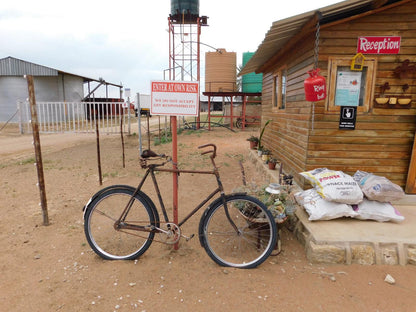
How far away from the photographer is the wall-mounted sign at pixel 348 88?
3.92m

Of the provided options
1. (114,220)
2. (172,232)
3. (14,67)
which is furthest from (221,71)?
(172,232)

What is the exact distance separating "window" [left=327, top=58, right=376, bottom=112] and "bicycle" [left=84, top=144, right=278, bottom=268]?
2118 mm

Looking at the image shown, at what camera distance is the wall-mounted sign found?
12.9ft

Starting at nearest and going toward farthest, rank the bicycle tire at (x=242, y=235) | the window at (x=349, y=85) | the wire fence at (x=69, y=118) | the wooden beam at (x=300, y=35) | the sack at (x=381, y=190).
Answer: the bicycle tire at (x=242, y=235) → the sack at (x=381, y=190) → the wooden beam at (x=300, y=35) → the window at (x=349, y=85) → the wire fence at (x=69, y=118)

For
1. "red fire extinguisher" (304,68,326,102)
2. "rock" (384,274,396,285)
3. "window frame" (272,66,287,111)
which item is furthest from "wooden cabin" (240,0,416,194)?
"rock" (384,274,396,285)

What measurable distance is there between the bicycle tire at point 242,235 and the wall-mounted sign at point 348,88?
2.18 meters

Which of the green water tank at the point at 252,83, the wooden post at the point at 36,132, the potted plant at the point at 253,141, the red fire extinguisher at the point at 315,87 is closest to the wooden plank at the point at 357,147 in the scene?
the red fire extinguisher at the point at 315,87

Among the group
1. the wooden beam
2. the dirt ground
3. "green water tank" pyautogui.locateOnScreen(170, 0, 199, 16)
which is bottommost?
the dirt ground

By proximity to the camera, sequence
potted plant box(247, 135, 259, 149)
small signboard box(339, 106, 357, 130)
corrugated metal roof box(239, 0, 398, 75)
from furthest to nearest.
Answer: potted plant box(247, 135, 259, 149), small signboard box(339, 106, 357, 130), corrugated metal roof box(239, 0, 398, 75)

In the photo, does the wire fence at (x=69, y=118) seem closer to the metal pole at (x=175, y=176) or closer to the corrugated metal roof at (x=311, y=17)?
the metal pole at (x=175, y=176)

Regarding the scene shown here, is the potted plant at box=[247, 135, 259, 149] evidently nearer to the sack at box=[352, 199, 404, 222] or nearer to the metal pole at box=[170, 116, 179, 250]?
the sack at box=[352, 199, 404, 222]

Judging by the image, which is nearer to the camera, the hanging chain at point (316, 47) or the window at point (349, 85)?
the hanging chain at point (316, 47)

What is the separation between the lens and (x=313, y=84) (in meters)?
3.33

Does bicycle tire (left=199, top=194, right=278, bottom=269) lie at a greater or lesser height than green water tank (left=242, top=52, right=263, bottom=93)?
lesser
